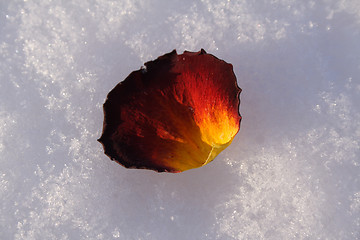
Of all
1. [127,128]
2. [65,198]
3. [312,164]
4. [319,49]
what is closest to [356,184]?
[312,164]

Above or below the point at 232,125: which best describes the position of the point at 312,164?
below

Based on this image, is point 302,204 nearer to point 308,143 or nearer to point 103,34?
point 308,143

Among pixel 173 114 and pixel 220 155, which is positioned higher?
pixel 173 114
